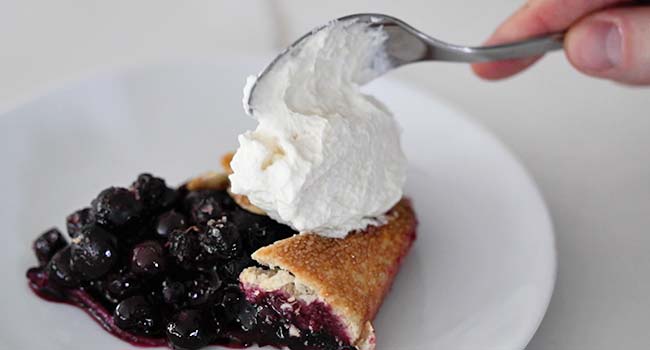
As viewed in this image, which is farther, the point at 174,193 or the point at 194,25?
the point at 194,25

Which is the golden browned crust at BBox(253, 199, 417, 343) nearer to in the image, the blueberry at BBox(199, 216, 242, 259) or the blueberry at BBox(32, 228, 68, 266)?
the blueberry at BBox(199, 216, 242, 259)

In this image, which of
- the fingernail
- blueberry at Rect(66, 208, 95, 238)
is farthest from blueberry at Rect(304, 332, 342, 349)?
the fingernail

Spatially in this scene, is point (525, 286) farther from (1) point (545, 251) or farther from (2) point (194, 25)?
(2) point (194, 25)

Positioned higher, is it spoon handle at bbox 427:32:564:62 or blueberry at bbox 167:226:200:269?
spoon handle at bbox 427:32:564:62

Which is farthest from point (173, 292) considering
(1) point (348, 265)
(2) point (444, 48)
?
(2) point (444, 48)

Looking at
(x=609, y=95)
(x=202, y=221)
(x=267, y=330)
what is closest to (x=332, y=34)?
(x=202, y=221)

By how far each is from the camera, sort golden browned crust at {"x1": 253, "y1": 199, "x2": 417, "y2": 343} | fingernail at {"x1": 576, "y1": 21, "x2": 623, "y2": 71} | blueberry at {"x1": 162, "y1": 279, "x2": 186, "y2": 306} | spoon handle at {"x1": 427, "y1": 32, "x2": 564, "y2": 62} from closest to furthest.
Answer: golden browned crust at {"x1": 253, "y1": 199, "x2": 417, "y2": 343}
blueberry at {"x1": 162, "y1": 279, "x2": 186, "y2": 306}
fingernail at {"x1": 576, "y1": 21, "x2": 623, "y2": 71}
spoon handle at {"x1": 427, "y1": 32, "x2": 564, "y2": 62}

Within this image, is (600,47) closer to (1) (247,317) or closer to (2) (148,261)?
(1) (247,317)
